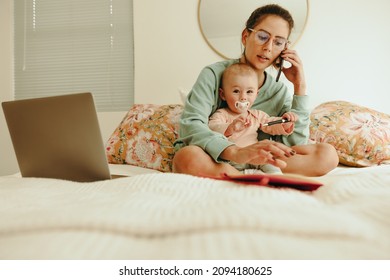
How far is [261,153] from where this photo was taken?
2.84ft

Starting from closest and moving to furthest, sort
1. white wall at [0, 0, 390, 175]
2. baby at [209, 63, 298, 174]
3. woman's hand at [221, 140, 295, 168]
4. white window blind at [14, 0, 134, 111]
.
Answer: woman's hand at [221, 140, 295, 168]
baby at [209, 63, 298, 174]
white wall at [0, 0, 390, 175]
white window blind at [14, 0, 134, 111]

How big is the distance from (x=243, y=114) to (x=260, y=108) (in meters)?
0.19

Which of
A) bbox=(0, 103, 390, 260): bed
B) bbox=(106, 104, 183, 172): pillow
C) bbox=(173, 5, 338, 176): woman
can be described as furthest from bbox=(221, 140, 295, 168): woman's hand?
bbox=(106, 104, 183, 172): pillow

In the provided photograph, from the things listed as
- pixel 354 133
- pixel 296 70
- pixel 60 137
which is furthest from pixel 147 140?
pixel 354 133

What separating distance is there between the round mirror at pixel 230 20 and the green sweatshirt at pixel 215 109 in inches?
26.1

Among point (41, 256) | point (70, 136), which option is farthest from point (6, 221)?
point (70, 136)

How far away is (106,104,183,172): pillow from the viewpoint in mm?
1480

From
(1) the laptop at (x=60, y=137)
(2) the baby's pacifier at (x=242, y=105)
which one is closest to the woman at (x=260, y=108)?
(2) the baby's pacifier at (x=242, y=105)

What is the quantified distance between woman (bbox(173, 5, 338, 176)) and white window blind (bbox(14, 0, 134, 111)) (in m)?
1.08

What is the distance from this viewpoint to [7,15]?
97.0 inches

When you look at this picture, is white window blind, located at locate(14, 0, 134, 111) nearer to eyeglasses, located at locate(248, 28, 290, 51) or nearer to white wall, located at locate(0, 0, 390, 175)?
→ white wall, located at locate(0, 0, 390, 175)

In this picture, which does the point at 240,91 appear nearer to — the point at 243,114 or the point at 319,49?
the point at 243,114

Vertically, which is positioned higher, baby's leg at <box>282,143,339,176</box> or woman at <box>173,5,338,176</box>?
woman at <box>173,5,338,176</box>
